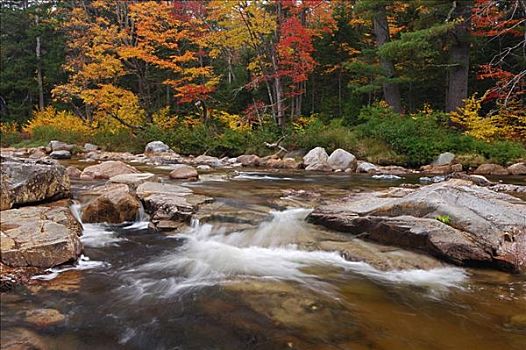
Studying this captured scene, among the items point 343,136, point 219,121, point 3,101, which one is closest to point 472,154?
point 343,136

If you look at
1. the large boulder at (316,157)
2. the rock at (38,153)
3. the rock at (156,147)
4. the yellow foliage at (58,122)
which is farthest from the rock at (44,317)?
the yellow foliage at (58,122)

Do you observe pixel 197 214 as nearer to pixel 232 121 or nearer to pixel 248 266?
pixel 248 266

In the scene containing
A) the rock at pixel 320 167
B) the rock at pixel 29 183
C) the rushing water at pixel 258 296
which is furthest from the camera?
the rock at pixel 320 167

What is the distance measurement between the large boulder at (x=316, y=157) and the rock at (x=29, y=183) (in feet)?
27.8

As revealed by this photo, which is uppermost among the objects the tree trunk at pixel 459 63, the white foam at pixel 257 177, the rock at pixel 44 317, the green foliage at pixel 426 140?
the tree trunk at pixel 459 63

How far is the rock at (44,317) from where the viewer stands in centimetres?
303

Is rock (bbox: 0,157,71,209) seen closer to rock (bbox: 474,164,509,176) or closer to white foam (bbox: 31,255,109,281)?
white foam (bbox: 31,255,109,281)

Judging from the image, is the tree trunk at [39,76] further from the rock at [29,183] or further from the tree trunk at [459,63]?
the tree trunk at [459,63]

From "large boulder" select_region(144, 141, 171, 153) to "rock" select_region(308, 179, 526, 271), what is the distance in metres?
12.3

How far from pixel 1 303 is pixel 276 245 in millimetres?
2970

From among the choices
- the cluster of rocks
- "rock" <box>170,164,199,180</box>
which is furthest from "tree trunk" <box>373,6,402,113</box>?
"rock" <box>170,164,199,180</box>

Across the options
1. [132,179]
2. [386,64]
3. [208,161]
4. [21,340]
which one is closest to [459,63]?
[386,64]

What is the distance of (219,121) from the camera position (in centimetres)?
2014

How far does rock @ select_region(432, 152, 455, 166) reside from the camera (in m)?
12.5
